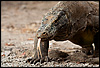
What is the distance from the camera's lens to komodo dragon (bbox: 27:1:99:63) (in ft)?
12.6

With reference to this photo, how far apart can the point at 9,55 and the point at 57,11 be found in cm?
136

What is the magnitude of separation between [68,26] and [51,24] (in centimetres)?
28

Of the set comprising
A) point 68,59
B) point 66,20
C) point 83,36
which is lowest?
point 68,59

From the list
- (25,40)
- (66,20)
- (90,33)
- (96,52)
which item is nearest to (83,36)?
(90,33)

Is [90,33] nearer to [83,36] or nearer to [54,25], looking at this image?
[83,36]

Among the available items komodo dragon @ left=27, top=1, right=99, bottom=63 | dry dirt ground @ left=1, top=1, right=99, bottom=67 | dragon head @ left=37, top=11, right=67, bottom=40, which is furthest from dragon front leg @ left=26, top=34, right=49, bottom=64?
dragon head @ left=37, top=11, right=67, bottom=40

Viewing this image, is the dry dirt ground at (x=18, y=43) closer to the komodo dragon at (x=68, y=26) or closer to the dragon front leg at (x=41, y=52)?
the dragon front leg at (x=41, y=52)

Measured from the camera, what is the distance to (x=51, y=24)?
3.83 m

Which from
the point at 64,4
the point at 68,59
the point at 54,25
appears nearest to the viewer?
the point at 54,25

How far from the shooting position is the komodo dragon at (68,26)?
151 inches

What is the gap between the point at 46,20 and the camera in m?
3.91

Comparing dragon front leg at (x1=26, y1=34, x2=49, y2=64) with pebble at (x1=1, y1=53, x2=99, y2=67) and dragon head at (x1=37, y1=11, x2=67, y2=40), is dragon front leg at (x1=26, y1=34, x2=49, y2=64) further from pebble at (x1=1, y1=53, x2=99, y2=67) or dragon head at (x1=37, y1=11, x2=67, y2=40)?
dragon head at (x1=37, y1=11, x2=67, y2=40)

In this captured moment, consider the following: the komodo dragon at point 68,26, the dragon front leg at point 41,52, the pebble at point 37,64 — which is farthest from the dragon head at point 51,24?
the pebble at point 37,64

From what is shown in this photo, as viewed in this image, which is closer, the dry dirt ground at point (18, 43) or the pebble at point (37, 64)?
the pebble at point (37, 64)
